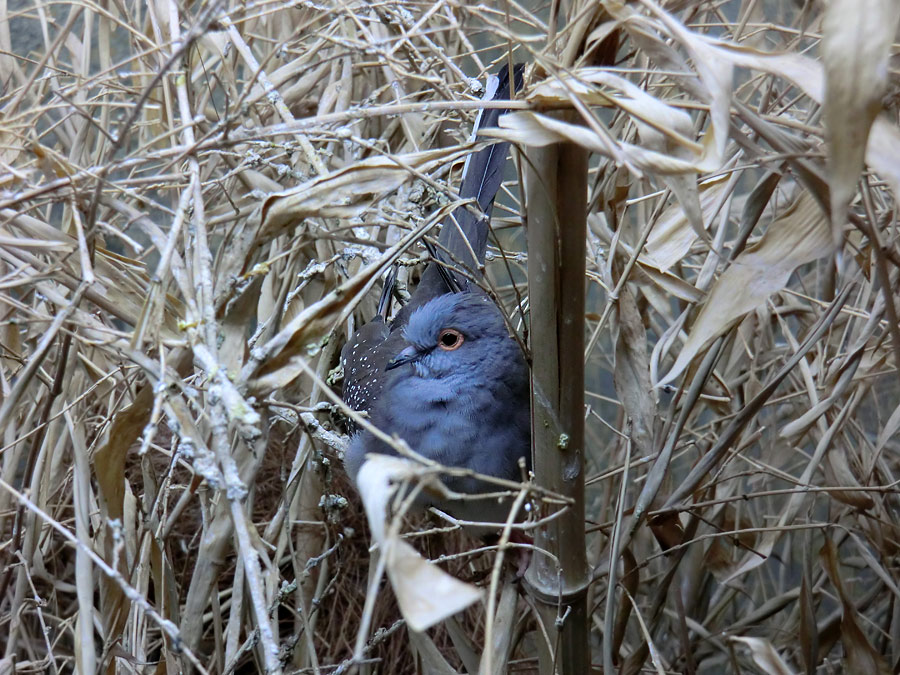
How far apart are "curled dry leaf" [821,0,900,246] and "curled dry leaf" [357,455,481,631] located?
0.48 meters

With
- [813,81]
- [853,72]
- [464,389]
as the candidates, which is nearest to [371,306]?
[464,389]

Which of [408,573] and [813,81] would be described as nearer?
[408,573]

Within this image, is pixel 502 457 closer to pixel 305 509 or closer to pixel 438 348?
pixel 438 348

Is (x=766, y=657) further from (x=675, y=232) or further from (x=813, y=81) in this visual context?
(x=813, y=81)

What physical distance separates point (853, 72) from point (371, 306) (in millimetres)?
1991

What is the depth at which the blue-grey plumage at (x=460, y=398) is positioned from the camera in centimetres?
200

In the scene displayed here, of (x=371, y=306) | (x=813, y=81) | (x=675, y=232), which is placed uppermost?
(x=813, y=81)

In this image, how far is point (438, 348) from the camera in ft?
7.17

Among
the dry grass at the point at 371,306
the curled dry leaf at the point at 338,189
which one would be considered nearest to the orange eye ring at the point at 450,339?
the dry grass at the point at 371,306

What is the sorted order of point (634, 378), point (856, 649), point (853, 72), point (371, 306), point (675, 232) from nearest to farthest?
point (853, 72) → point (675, 232) → point (634, 378) → point (856, 649) → point (371, 306)

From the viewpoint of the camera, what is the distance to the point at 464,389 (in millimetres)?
2105

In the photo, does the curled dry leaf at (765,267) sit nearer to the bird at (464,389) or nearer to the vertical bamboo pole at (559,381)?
the vertical bamboo pole at (559,381)

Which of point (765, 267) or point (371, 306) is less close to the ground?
point (765, 267)

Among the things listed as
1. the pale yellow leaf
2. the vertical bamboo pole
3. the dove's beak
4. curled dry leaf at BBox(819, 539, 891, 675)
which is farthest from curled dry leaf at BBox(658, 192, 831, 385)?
the dove's beak
